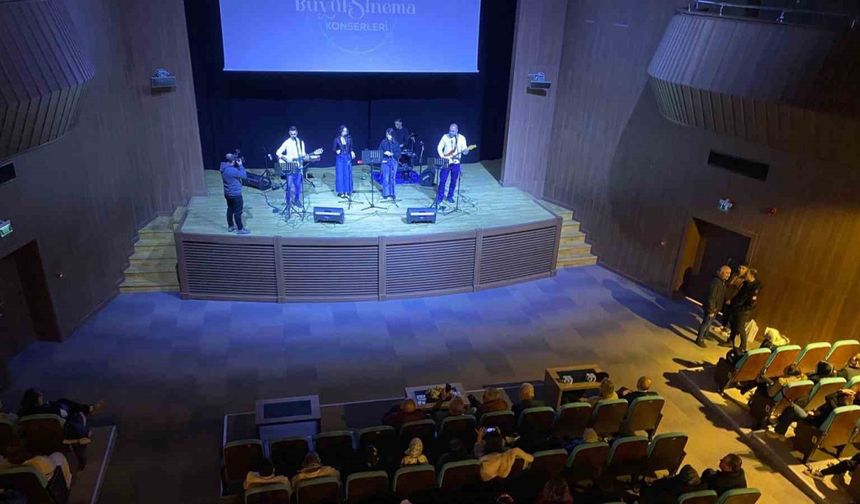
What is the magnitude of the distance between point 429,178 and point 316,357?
212 inches

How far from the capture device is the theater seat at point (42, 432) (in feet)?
20.2

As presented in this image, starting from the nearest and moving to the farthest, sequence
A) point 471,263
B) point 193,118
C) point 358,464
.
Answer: point 358,464 → point 471,263 → point 193,118

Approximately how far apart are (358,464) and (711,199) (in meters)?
7.22

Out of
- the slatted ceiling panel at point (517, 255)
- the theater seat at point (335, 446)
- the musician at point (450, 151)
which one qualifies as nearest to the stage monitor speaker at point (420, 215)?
the musician at point (450, 151)

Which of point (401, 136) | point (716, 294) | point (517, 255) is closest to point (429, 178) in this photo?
point (401, 136)

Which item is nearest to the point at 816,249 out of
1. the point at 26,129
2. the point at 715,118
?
the point at 715,118

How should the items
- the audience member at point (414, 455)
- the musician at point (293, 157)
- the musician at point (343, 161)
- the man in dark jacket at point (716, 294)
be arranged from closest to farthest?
the audience member at point (414, 455), the man in dark jacket at point (716, 294), the musician at point (293, 157), the musician at point (343, 161)

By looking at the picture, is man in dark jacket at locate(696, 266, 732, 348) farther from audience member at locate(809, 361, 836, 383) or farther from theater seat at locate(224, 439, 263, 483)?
theater seat at locate(224, 439, 263, 483)

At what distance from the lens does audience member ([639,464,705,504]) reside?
5688 mm

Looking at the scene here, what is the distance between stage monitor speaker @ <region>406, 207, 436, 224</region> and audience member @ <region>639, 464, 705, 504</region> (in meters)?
6.00

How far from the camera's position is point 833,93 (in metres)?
7.27

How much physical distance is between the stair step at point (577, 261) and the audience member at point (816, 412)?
5.17m

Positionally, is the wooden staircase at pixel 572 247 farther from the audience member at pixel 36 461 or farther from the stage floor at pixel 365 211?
the audience member at pixel 36 461

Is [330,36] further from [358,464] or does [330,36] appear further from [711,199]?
[358,464]
